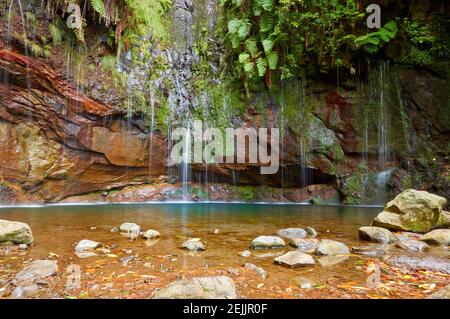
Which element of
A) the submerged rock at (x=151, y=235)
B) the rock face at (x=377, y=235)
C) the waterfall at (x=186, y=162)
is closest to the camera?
the rock face at (x=377, y=235)

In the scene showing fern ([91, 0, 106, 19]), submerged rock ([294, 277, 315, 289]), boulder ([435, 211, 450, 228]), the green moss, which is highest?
fern ([91, 0, 106, 19])

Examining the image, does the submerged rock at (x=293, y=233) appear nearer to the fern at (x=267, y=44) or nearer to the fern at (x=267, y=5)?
the fern at (x=267, y=44)

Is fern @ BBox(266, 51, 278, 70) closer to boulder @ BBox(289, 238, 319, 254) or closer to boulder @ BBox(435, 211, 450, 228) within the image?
boulder @ BBox(435, 211, 450, 228)

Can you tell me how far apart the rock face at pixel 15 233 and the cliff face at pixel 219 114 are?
22.7ft

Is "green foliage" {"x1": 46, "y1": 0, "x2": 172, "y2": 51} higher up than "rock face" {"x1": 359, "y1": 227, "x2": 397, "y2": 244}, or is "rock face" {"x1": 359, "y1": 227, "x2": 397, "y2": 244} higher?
"green foliage" {"x1": 46, "y1": 0, "x2": 172, "y2": 51}

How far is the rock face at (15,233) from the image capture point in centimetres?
410

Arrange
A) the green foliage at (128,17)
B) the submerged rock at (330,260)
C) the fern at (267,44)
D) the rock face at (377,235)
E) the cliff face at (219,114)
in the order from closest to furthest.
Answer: the submerged rock at (330,260), the rock face at (377,235), the green foliage at (128,17), the cliff face at (219,114), the fern at (267,44)

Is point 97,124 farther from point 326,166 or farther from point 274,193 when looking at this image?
point 326,166

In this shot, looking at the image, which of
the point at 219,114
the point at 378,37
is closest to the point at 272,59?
the point at 219,114

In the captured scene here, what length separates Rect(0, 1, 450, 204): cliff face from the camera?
397 inches

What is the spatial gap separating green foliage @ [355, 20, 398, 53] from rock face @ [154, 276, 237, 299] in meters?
10.2

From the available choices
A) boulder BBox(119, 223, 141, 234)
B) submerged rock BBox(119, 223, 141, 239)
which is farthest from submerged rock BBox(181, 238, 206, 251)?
boulder BBox(119, 223, 141, 234)

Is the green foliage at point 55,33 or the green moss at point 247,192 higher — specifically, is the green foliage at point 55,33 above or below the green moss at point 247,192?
above

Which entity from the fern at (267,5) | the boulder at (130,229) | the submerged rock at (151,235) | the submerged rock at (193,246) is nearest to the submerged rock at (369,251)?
the submerged rock at (193,246)
